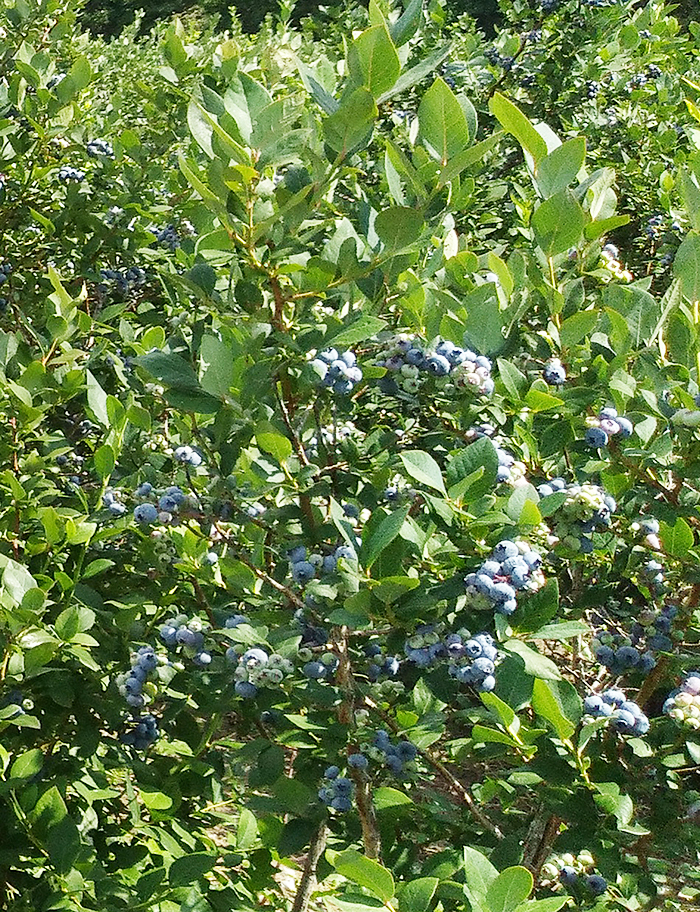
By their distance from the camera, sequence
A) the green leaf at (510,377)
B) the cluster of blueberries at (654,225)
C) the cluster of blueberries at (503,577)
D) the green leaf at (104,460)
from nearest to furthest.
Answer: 1. the cluster of blueberries at (503,577)
2. the green leaf at (510,377)
3. the green leaf at (104,460)
4. the cluster of blueberries at (654,225)

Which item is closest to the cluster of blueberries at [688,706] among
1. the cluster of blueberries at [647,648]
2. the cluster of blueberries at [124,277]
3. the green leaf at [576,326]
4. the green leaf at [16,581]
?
the cluster of blueberries at [647,648]

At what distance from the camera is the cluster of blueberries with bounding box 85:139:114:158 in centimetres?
290

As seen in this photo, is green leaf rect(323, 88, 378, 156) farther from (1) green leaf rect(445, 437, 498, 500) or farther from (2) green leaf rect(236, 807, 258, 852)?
(2) green leaf rect(236, 807, 258, 852)

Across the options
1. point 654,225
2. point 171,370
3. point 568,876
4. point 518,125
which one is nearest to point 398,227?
point 518,125

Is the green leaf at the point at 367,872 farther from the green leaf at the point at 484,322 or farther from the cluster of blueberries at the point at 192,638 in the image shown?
the green leaf at the point at 484,322

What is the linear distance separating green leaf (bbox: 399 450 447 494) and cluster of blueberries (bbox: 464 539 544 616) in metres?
0.10

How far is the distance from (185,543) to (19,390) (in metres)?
Result: 0.50

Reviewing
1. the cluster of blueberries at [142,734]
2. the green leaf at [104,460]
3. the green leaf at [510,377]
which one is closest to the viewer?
the green leaf at [510,377]

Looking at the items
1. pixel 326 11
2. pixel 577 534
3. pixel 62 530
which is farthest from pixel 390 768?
pixel 326 11

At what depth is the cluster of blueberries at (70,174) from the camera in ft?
9.32

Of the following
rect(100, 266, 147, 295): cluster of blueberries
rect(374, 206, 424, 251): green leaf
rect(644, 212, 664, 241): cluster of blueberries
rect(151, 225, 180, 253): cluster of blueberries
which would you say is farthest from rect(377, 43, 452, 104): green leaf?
rect(644, 212, 664, 241): cluster of blueberries

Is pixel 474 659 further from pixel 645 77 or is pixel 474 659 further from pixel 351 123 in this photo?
pixel 645 77

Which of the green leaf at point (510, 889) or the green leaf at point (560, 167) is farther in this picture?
the green leaf at point (560, 167)

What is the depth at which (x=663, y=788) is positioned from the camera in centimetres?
157
